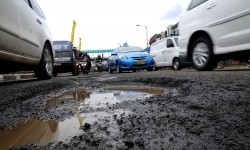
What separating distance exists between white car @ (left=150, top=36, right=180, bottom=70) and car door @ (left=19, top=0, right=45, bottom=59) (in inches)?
299

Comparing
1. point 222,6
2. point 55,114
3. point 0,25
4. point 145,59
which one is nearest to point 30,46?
point 0,25

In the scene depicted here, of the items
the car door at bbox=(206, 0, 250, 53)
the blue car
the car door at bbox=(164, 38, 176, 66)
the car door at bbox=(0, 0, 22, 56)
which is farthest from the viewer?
the car door at bbox=(164, 38, 176, 66)

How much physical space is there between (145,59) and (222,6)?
22.4ft

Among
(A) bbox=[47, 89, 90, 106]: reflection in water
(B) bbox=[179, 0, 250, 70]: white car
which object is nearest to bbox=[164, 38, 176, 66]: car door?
(B) bbox=[179, 0, 250, 70]: white car

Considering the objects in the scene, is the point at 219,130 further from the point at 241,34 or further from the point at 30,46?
the point at 30,46

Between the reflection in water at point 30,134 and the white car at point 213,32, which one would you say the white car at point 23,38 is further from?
the white car at point 213,32

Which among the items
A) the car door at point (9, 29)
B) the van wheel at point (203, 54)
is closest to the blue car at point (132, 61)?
the van wheel at point (203, 54)

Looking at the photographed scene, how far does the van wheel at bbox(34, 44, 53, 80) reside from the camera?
674cm

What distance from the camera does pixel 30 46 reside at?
555 centimetres

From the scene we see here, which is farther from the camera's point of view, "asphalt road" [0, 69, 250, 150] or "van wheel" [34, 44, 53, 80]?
"van wheel" [34, 44, 53, 80]

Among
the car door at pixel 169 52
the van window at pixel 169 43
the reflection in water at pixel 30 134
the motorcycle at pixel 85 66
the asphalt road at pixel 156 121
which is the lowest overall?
the reflection in water at pixel 30 134

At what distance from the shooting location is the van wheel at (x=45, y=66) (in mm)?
6738

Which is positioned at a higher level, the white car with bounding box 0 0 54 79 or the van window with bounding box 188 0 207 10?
the van window with bounding box 188 0 207 10

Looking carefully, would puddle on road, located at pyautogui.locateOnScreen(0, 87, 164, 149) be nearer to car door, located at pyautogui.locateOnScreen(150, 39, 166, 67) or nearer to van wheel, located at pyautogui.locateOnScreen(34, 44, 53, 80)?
van wheel, located at pyautogui.locateOnScreen(34, 44, 53, 80)
